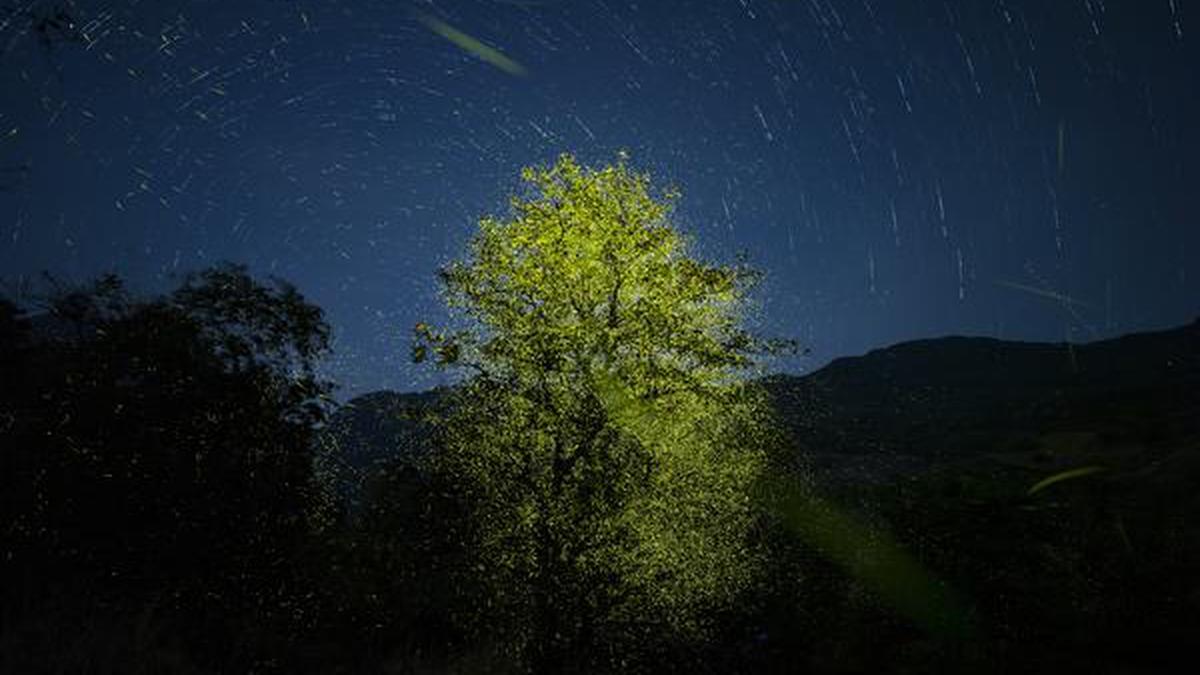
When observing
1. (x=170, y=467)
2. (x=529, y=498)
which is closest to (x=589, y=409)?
(x=529, y=498)

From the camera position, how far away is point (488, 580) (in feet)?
57.5

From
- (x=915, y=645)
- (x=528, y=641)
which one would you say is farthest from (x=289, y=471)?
(x=915, y=645)

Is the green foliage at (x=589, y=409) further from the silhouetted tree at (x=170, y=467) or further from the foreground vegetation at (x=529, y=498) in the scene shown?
the silhouetted tree at (x=170, y=467)

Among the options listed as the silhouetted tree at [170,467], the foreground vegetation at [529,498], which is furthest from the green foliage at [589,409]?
the silhouetted tree at [170,467]

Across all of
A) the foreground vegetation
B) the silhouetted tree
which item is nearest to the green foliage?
the foreground vegetation

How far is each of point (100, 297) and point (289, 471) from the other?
29.1ft

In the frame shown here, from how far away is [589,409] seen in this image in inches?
630

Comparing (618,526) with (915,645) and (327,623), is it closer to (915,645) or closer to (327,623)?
(327,623)

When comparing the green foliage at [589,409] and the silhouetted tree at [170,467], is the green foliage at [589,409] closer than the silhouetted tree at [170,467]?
No

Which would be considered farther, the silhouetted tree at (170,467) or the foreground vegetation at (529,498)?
the foreground vegetation at (529,498)

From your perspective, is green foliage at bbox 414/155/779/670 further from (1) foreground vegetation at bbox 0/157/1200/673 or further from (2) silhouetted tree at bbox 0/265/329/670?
(2) silhouetted tree at bbox 0/265/329/670

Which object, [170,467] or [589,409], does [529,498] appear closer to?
[589,409]

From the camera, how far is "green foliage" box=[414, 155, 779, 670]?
1592cm

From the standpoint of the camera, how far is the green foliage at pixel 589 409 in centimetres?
1592
